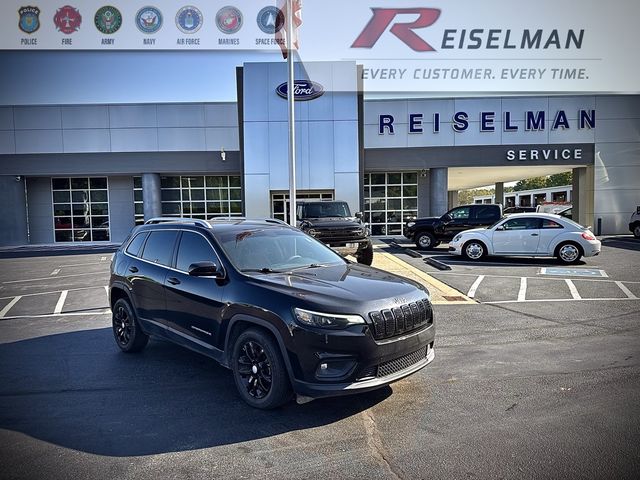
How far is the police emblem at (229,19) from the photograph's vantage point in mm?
18078

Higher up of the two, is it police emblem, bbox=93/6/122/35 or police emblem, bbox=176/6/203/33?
police emblem, bbox=93/6/122/35

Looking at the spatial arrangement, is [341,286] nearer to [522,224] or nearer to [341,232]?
[341,232]

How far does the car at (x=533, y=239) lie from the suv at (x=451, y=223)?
9.13 ft

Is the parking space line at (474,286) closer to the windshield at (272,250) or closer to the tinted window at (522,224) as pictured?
the tinted window at (522,224)

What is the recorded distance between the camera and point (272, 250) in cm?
513

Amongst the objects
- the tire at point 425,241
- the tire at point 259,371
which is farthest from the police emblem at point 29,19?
the tire at point 259,371

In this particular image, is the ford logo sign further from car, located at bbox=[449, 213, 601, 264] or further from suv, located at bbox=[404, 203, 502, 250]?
car, located at bbox=[449, 213, 601, 264]

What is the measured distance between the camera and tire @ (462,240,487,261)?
14805mm

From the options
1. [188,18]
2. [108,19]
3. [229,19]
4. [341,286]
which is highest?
[108,19]

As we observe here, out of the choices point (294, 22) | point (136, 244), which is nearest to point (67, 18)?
point (294, 22)

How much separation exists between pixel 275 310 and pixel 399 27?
19909mm

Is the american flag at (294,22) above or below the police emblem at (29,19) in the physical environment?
below

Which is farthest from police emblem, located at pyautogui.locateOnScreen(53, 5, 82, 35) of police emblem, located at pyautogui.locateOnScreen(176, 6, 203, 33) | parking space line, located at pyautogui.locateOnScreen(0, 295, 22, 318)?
parking space line, located at pyautogui.locateOnScreen(0, 295, 22, 318)

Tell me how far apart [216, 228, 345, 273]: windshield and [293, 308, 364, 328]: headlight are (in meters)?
1.00
